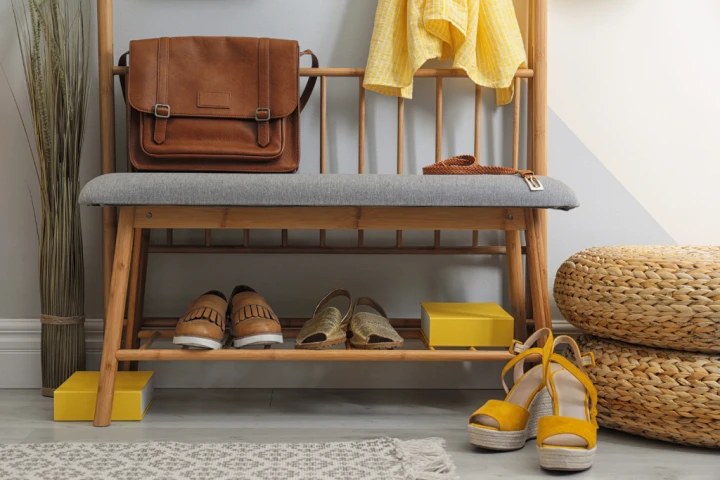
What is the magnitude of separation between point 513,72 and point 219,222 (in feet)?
2.49

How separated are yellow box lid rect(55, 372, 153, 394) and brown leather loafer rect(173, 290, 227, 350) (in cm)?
19

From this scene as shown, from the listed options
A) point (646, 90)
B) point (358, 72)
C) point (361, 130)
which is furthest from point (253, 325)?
point (646, 90)

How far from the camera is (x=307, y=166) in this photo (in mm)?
1626

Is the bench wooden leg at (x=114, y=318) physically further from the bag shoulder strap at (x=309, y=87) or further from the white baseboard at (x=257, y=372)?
the bag shoulder strap at (x=309, y=87)

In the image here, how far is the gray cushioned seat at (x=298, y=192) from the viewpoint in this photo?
3.91ft

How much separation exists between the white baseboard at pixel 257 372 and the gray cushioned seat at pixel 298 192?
0.56m

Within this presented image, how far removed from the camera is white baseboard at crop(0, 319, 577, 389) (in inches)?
63.2

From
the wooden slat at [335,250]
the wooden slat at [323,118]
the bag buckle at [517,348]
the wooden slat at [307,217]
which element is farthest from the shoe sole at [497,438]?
the wooden slat at [323,118]

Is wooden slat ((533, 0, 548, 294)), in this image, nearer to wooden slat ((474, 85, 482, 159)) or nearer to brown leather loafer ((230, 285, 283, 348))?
wooden slat ((474, 85, 482, 159))

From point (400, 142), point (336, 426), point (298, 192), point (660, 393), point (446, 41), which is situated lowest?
point (336, 426)

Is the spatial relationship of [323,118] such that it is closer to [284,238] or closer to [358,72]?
[358,72]

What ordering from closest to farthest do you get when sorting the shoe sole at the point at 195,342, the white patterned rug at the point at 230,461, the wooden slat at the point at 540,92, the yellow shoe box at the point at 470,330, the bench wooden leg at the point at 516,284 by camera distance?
the white patterned rug at the point at 230,461 < the shoe sole at the point at 195,342 < the yellow shoe box at the point at 470,330 < the bench wooden leg at the point at 516,284 < the wooden slat at the point at 540,92

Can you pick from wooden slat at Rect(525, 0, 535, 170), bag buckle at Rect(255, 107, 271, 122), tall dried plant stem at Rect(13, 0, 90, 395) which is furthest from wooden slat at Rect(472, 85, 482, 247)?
tall dried plant stem at Rect(13, 0, 90, 395)

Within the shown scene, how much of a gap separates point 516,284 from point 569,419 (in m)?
0.43
